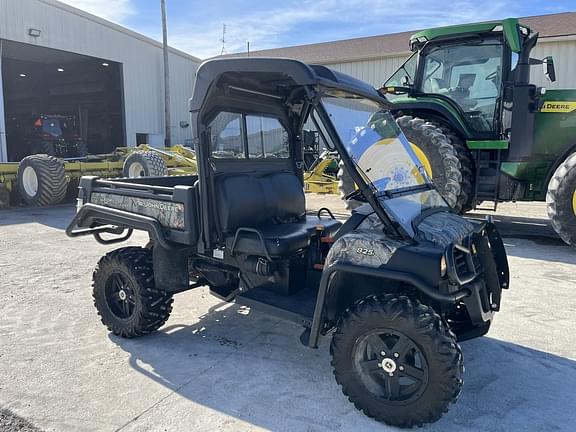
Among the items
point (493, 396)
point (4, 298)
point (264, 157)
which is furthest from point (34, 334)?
point (493, 396)

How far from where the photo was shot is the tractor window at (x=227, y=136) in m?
3.56

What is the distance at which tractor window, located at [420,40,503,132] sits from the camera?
684 centimetres

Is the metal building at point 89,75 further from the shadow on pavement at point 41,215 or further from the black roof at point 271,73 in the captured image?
the black roof at point 271,73

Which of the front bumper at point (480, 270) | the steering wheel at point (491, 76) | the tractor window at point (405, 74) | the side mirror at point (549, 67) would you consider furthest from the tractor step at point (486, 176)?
the front bumper at point (480, 270)

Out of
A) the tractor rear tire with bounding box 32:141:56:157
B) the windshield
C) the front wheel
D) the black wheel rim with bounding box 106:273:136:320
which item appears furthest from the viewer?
the tractor rear tire with bounding box 32:141:56:157

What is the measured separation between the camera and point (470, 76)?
707cm

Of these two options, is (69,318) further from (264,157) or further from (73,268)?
(264,157)

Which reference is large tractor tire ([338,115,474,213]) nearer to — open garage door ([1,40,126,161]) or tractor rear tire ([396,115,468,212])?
tractor rear tire ([396,115,468,212])

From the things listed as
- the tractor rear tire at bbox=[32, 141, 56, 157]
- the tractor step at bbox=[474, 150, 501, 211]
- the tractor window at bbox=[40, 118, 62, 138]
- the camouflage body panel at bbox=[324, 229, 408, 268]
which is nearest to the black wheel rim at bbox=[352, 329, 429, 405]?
the camouflage body panel at bbox=[324, 229, 408, 268]

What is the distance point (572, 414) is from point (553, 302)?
77.8 inches

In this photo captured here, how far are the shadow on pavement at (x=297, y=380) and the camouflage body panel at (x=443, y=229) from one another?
98 cm

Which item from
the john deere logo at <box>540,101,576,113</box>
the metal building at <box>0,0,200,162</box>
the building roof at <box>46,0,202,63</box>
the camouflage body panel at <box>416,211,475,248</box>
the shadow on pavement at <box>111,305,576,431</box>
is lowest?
the shadow on pavement at <box>111,305,576,431</box>

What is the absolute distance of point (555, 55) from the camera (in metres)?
16.2

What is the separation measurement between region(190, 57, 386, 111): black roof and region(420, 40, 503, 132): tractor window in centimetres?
421
